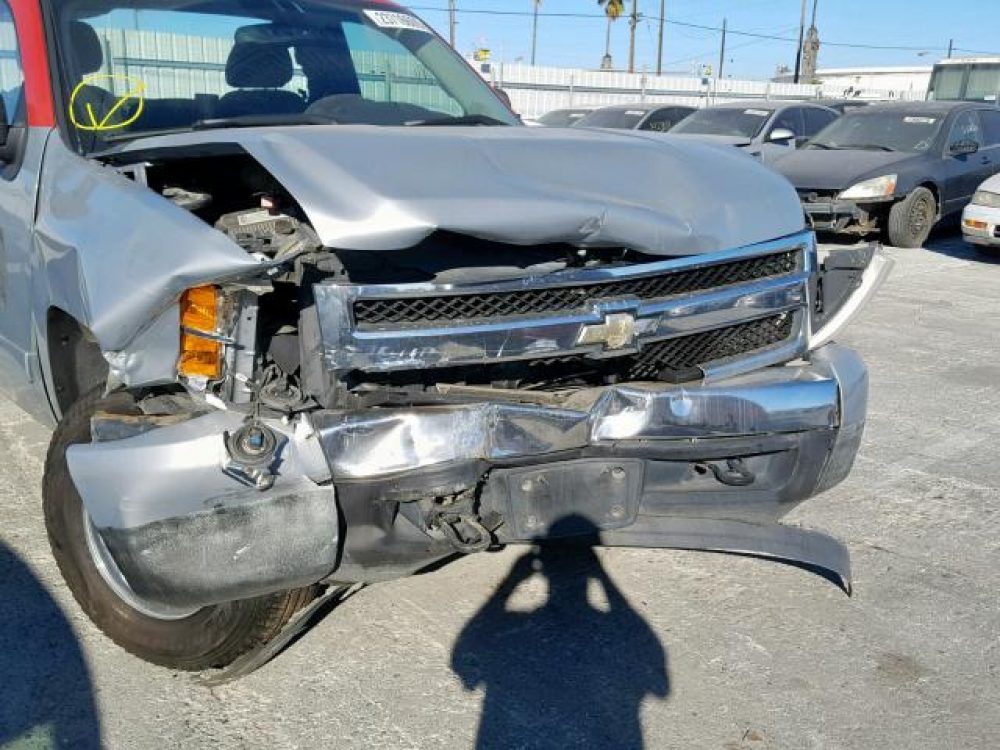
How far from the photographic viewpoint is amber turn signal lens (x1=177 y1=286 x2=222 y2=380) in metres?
2.47

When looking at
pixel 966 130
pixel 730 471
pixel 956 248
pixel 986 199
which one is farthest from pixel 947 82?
pixel 730 471

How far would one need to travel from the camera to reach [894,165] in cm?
1104

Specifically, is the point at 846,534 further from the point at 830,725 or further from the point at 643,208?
the point at 643,208

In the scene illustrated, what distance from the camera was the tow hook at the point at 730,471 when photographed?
2920 millimetres

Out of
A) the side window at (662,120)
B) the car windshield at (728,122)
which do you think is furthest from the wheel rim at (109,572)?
the side window at (662,120)

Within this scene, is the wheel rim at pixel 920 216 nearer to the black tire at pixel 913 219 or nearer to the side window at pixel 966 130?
the black tire at pixel 913 219

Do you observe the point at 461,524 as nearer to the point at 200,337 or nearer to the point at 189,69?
the point at 200,337

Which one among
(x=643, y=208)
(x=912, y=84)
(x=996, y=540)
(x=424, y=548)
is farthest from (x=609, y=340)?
(x=912, y=84)

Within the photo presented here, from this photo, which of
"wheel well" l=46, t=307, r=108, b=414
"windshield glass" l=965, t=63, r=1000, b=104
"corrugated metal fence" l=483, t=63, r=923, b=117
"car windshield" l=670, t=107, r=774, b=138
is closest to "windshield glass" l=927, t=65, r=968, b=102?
"windshield glass" l=965, t=63, r=1000, b=104

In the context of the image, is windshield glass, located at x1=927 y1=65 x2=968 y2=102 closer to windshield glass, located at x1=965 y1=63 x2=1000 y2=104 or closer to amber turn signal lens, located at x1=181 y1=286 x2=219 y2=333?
windshield glass, located at x1=965 y1=63 x2=1000 y2=104

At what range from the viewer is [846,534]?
3.92 m

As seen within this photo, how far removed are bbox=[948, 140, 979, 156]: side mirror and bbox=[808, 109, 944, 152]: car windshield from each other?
0.82 ft

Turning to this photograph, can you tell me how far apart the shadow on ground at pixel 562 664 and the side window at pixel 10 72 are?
238cm

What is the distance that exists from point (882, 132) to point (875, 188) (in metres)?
1.74
